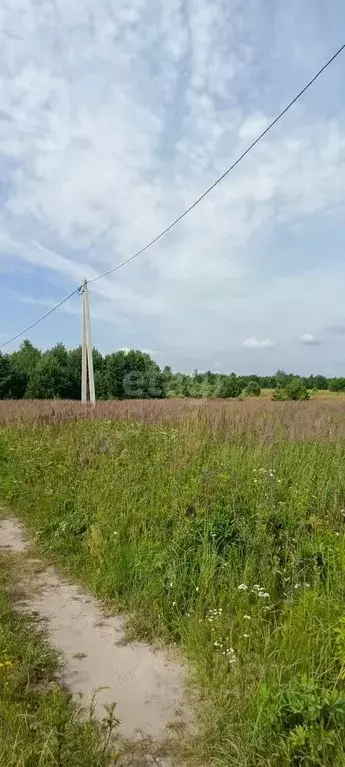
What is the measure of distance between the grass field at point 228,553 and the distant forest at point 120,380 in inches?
948

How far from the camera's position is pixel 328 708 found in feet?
6.38

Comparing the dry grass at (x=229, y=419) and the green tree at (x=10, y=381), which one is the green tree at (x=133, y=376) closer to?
the green tree at (x=10, y=381)

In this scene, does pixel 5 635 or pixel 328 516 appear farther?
pixel 328 516

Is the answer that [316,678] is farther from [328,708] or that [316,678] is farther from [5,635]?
[5,635]

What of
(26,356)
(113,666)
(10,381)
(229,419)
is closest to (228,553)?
(113,666)

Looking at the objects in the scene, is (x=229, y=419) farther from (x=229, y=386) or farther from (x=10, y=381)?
(x=10, y=381)

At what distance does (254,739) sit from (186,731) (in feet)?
1.32

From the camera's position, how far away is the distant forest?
3569cm

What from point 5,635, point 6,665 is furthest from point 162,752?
point 5,635

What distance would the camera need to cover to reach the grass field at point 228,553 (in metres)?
2.10

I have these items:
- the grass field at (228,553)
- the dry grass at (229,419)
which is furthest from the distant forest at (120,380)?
the grass field at (228,553)

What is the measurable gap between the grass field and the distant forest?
24068mm

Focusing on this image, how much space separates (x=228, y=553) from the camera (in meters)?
3.56

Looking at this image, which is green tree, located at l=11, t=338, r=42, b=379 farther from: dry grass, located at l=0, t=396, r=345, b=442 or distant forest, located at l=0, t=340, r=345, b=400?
dry grass, located at l=0, t=396, r=345, b=442
